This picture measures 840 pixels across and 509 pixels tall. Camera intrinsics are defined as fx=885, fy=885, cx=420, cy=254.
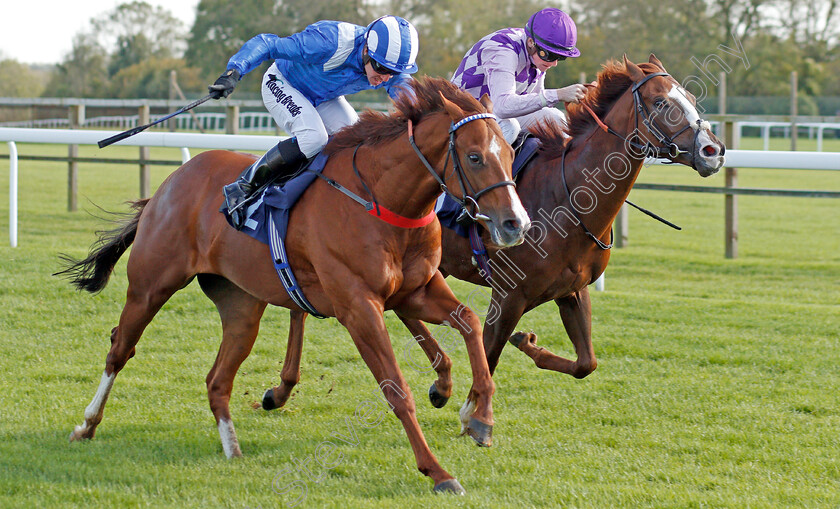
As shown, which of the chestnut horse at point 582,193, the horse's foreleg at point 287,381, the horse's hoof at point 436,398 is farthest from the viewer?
the horse's foreleg at point 287,381

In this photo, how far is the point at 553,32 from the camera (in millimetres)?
4484

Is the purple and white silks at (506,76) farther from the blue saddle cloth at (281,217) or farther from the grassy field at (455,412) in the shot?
the grassy field at (455,412)

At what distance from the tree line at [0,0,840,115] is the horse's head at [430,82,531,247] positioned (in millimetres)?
24872

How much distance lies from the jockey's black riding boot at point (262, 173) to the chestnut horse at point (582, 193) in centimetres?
99

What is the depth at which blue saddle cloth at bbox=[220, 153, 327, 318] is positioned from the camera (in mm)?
3854

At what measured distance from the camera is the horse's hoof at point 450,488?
3.32m

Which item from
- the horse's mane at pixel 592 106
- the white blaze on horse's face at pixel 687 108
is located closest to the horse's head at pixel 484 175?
the white blaze on horse's face at pixel 687 108

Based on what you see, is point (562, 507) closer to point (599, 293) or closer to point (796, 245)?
point (599, 293)

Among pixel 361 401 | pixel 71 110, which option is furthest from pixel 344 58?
pixel 71 110

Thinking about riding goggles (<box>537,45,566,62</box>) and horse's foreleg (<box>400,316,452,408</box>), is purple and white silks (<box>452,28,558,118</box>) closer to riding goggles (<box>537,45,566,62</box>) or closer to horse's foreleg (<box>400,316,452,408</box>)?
riding goggles (<box>537,45,566,62</box>)

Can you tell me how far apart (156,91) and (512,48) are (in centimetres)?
3644

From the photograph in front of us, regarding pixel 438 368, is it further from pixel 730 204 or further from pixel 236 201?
pixel 730 204

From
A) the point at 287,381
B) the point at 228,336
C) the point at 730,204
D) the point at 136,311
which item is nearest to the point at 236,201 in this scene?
the point at 228,336

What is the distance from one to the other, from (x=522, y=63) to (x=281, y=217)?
1.64 meters
